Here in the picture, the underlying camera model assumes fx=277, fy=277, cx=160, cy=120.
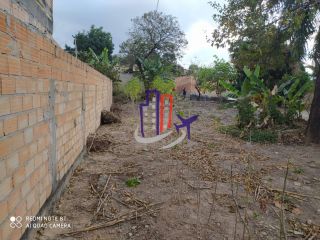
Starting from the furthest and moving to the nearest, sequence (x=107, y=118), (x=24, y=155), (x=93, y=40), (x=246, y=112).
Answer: (x=93, y=40)
(x=107, y=118)
(x=246, y=112)
(x=24, y=155)

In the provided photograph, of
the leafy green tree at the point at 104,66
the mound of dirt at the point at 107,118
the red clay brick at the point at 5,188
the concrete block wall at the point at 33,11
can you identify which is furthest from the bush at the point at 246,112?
the leafy green tree at the point at 104,66

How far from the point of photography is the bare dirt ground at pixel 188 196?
2572mm

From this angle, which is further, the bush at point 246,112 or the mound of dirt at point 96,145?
the bush at point 246,112

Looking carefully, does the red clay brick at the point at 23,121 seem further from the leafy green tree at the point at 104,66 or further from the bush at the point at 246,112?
the leafy green tree at the point at 104,66

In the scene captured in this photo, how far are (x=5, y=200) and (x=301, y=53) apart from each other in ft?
28.4

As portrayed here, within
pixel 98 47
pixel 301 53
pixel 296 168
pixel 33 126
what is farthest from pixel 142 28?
pixel 33 126

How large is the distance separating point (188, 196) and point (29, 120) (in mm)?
2003

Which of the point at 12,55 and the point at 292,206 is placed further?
the point at 292,206

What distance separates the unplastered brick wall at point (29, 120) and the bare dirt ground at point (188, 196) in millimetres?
457

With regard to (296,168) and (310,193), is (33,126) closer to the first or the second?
(310,193)

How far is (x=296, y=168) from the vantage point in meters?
4.78

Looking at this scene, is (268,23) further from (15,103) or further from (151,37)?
(151,37)

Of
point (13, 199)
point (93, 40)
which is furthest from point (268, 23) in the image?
point (93, 40)

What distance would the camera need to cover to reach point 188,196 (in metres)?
3.33
